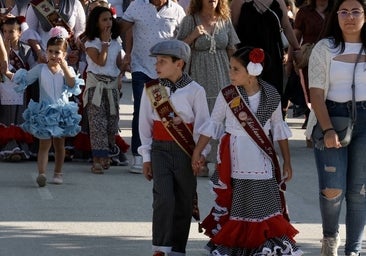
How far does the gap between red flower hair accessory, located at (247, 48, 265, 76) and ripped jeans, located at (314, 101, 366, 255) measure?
528 millimetres

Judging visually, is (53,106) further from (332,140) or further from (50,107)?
(332,140)

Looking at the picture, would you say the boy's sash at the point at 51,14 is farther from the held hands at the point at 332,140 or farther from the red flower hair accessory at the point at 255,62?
the held hands at the point at 332,140

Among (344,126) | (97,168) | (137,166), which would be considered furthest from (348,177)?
(97,168)

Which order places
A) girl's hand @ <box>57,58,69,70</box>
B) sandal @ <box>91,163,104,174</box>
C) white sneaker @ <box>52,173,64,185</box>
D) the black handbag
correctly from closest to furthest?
the black handbag
girl's hand @ <box>57,58,69,70</box>
white sneaker @ <box>52,173,64,185</box>
sandal @ <box>91,163,104,174</box>

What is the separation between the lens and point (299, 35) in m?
13.0

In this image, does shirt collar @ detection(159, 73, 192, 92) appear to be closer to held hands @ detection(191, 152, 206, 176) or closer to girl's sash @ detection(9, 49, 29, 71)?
held hands @ detection(191, 152, 206, 176)

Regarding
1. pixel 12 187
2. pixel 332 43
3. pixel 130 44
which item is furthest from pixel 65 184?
pixel 332 43

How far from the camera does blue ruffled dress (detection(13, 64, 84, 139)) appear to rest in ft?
35.9

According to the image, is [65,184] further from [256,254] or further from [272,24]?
[256,254]

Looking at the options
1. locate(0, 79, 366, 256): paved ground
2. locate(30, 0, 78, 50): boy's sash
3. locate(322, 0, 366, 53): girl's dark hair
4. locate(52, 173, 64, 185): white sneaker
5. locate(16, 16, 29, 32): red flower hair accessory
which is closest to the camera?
locate(322, 0, 366, 53): girl's dark hair

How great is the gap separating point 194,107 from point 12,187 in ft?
12.0

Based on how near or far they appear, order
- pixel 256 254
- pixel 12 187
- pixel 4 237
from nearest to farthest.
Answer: pixel 256 254 → pixel 4 237 → pixel 12 187

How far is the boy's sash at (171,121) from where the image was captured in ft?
25.6

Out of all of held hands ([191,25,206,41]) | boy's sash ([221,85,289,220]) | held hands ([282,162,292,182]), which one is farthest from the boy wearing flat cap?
held hands ([191,25,206,41])
